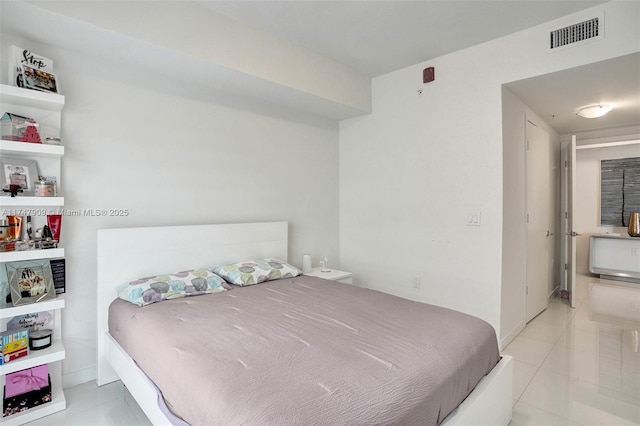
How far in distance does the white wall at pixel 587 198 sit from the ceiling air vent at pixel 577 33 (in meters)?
4.10

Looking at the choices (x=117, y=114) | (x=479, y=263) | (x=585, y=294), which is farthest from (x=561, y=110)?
(x=117, y=114)

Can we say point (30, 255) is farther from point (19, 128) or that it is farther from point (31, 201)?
point (19, 128)

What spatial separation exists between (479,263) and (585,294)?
297 centimetres

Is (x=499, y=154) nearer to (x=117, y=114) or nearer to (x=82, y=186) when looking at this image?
(x=117, y=114)

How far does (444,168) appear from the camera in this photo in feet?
10.7

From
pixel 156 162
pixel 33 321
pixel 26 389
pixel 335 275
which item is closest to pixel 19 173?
pixel 156 162

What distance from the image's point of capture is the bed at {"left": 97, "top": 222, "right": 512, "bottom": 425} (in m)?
1.16

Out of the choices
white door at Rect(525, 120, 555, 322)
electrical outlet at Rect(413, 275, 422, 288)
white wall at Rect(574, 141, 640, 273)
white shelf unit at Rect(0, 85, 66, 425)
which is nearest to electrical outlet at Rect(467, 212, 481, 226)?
electrical outlet at Rect(413, 275, 422, 288)

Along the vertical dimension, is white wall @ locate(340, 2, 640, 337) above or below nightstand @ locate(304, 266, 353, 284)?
above

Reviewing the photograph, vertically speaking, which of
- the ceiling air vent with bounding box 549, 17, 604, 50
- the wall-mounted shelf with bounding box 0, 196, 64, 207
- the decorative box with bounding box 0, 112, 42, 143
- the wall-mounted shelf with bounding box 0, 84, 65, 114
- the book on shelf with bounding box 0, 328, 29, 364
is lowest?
the book on shelf with bounding box 0, 328, 29, 364

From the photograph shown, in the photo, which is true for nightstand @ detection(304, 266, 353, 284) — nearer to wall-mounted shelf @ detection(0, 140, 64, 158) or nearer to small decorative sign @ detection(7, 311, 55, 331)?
small decorative sign @ detection(7, 311, 55, 331)

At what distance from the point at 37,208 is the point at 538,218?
4810 millimetres

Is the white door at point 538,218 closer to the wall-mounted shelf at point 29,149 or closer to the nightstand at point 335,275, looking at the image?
the nightstand at point 335,275

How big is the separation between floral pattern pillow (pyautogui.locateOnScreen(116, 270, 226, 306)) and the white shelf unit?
385 mm
